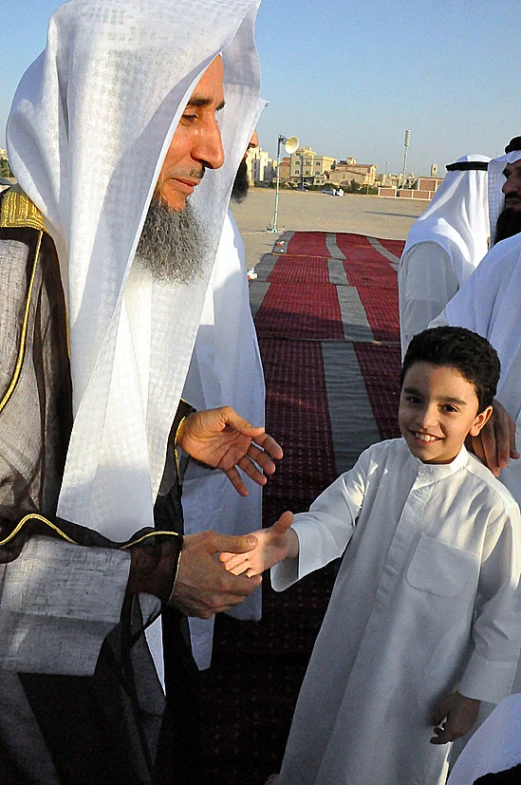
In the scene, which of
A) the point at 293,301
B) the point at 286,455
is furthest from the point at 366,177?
the point at 286,455

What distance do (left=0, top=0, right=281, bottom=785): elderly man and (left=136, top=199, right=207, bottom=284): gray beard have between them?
0.20 feet

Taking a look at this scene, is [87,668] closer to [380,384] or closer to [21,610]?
[21,610]

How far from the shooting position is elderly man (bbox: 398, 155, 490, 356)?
11.1 ft

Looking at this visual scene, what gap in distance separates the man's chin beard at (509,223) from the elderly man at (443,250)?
377 mm

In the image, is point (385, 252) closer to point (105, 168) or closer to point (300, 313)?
point (300, 313)

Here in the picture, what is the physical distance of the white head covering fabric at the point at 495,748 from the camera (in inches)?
25.4

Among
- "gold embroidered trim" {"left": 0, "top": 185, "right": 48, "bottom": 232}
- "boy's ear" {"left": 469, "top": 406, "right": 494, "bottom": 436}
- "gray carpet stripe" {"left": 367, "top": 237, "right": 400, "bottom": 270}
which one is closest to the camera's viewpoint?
"gold embroidered trim" {"left": 0, "top": 185, "right": 48, "bottom": 232}

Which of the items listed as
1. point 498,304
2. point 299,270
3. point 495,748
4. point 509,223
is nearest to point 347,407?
point 509,223

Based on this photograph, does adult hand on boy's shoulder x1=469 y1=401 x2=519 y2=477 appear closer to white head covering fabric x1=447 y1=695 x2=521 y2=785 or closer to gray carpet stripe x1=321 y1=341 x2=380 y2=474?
white head covering fabric x1=447 y1=695 x2=521 y2=785

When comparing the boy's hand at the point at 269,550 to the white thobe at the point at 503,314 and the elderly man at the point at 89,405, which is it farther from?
the white thobe at the point at 503,314

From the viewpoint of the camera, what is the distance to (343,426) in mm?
4691

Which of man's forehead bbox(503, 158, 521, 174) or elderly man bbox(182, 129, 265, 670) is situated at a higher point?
man's forehead bbox(503, 158, 521, 174)

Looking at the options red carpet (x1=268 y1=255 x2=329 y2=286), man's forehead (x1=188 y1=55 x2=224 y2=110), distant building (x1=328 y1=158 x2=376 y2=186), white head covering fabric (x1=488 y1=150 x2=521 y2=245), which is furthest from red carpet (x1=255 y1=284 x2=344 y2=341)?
distant building (x1=328 y1=158 x2=376 y2=186)

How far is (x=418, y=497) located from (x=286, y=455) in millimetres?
2621
